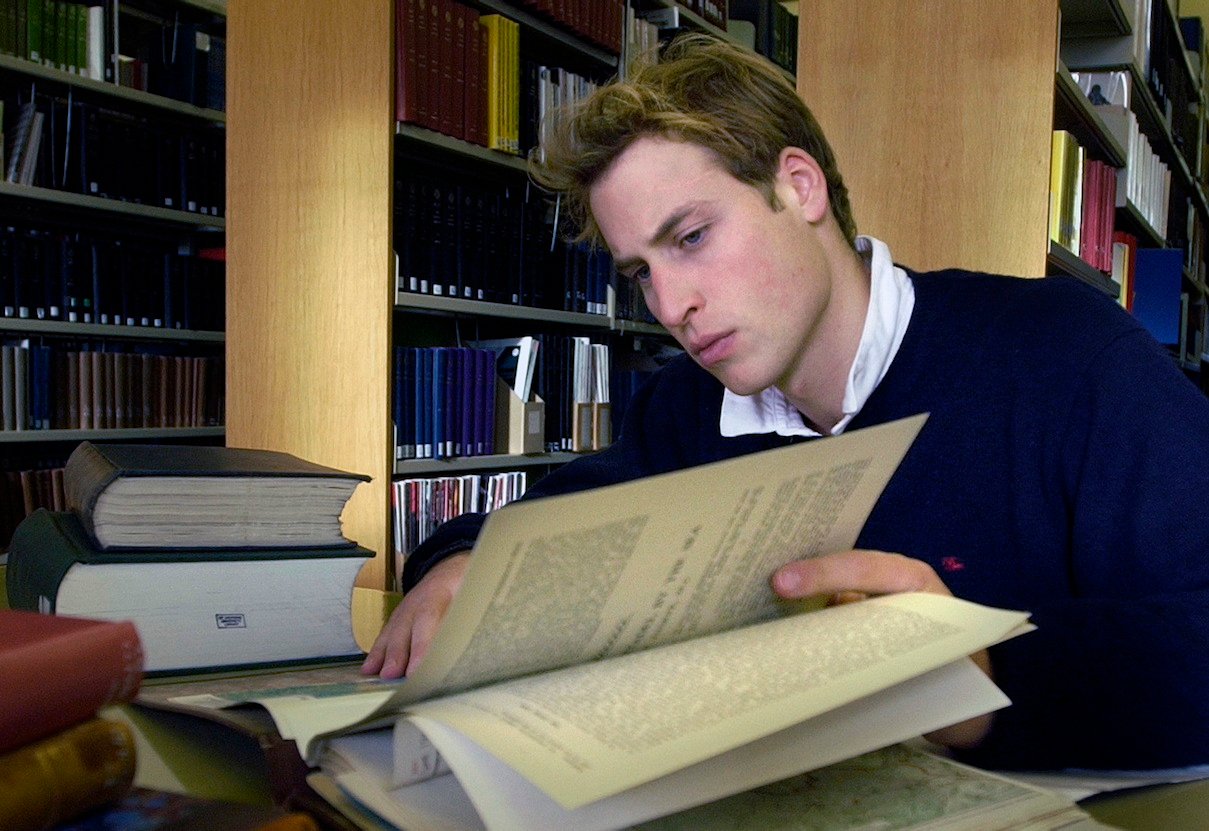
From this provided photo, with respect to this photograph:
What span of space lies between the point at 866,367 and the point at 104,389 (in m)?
2.74

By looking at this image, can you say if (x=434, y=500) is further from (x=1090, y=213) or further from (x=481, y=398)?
(x=1090, y=213)

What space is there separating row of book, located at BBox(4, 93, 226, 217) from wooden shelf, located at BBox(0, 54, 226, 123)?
6cm

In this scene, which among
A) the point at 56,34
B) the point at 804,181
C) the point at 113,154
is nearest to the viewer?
the point at 804,181

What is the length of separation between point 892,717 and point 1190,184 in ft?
16.0

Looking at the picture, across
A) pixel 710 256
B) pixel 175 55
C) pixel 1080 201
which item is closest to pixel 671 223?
pixel 710 256

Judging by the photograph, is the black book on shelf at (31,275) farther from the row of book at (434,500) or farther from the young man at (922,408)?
the young man at (922,408)

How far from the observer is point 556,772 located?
346 millimetres

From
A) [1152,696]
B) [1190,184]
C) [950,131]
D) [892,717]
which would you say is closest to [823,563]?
[892,717]

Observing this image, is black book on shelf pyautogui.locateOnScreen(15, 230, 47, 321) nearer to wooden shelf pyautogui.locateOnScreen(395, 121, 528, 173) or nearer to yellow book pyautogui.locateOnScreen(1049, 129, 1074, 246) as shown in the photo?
wooden shelf pyautogui.locateOnScreen(395, 121, 528, 173)

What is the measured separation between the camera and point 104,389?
3.19 meters

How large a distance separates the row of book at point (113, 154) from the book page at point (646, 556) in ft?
10.1

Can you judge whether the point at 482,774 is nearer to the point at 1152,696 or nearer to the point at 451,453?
the point at 1152,696

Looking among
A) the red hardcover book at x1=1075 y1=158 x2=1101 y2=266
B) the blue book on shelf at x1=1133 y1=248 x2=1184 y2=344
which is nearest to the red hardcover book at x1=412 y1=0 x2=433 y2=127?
the red hardcover book at x1=1075 y1=158 x2=1101 y2=266

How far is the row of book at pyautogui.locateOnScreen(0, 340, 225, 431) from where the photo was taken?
2.98 m
